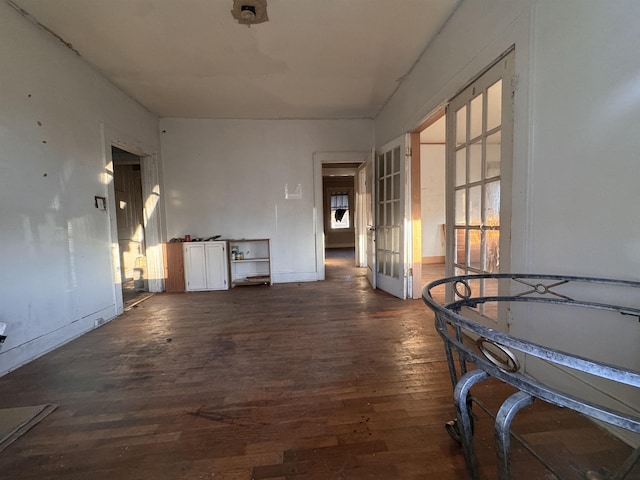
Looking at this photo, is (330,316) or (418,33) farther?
(330,316)

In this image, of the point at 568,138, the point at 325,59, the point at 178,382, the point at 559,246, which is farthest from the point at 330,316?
the point at 325,59

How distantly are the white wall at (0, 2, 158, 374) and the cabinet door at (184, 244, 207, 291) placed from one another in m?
1.22

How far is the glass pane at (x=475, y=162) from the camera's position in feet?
7.27

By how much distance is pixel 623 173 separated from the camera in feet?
4.05

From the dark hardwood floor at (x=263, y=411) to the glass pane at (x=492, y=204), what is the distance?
1.10m

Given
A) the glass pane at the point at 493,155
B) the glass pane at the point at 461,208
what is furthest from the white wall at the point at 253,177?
the glass pane at the point at 493,155

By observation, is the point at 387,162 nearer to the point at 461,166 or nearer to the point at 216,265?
the point at 461,166

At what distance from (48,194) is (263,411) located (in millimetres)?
2574

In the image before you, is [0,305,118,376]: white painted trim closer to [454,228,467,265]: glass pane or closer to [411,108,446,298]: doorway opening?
[454,228,467,265]: glass pane

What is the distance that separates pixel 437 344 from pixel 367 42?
9.38 ft

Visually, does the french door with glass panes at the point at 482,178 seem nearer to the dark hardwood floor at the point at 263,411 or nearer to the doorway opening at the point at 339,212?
the dark hardwood floor at the point at 263,411

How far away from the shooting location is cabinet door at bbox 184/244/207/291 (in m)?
4.39

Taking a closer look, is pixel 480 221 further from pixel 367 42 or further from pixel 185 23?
pixel 185 23

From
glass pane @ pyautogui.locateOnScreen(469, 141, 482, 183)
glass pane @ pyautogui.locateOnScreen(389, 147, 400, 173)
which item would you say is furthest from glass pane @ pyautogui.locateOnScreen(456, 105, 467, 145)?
glass pane @ pyautogui.locateOnScreen(389, 147, 400, 173)
